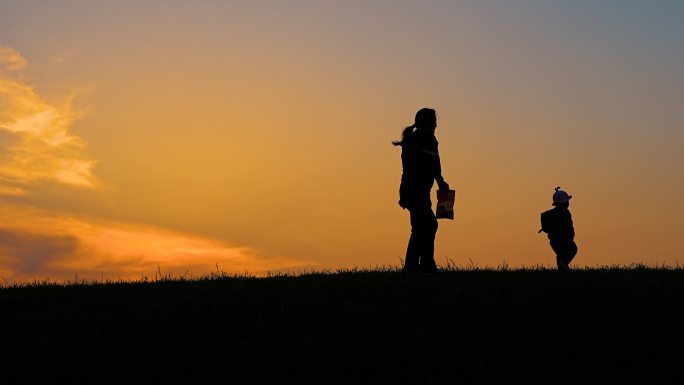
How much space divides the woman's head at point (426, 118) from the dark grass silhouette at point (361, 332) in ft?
9.11

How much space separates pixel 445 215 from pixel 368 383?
556cm

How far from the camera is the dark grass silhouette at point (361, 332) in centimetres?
961

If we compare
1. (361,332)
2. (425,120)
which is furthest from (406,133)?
(361,332)

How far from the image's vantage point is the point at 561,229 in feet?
66.7

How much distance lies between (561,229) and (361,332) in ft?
35.5

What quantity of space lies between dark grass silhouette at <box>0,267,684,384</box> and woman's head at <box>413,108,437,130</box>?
2776mm

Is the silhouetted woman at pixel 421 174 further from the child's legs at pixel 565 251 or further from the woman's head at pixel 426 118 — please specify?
the child's legs at pixel 565 251

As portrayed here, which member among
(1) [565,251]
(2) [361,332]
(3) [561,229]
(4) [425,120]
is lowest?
(2) [361,332]

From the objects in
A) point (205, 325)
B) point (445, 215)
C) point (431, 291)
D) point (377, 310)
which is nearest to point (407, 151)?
point (445, 215)

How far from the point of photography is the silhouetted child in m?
20.3

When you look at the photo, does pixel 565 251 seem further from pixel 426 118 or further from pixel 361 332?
pixel 361 332

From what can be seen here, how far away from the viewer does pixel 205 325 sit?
11.7 meters

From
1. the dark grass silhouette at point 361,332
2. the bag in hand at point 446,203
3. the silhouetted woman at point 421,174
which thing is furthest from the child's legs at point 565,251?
the bag in hand at point 446,203

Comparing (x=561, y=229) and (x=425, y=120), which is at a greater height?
(x=425, y=120)
